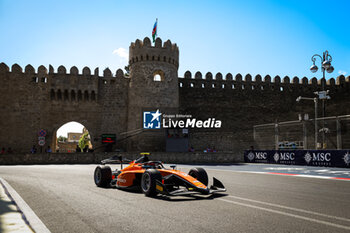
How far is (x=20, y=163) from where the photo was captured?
2312cm

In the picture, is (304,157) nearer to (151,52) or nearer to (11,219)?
(11,219)

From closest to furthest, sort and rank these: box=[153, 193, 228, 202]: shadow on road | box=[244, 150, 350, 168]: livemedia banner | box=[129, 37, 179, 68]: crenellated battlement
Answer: box=[153, 193, 228, 202]: shadow on road
box=[244, 150, 350, 168]: livemedia banner
box=[129, 37, 179, 68]: crenellated battlement

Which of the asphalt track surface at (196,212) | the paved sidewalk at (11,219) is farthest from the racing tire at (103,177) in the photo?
the paved sidewalk at (11,219)

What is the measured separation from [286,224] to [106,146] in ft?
83.3

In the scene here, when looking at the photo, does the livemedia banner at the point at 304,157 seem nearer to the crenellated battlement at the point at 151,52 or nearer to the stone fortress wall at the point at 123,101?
the stone fortress wall at the point at 123,101

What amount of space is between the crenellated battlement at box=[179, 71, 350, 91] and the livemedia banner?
11.5 meters

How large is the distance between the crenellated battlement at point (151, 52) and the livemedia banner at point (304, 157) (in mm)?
12817

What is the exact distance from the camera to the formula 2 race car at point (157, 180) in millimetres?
6027

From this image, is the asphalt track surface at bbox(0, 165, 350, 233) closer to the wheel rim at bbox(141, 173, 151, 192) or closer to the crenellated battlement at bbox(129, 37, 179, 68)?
the wheel rim at bbox(141, 173, 151, 192)

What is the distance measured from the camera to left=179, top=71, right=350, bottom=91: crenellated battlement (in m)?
31.2

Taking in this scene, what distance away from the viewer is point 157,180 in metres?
6.12

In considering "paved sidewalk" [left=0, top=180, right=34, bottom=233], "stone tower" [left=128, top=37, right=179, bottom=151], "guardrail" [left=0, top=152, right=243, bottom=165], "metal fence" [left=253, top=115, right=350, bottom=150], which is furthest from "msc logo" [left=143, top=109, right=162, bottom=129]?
"paved sidewalk" [left=0, top=180, right=34, bottom=233]

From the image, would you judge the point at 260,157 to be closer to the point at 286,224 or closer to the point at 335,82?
the point at 286,224

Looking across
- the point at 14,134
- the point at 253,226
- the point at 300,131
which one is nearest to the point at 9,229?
the point at 253,226
